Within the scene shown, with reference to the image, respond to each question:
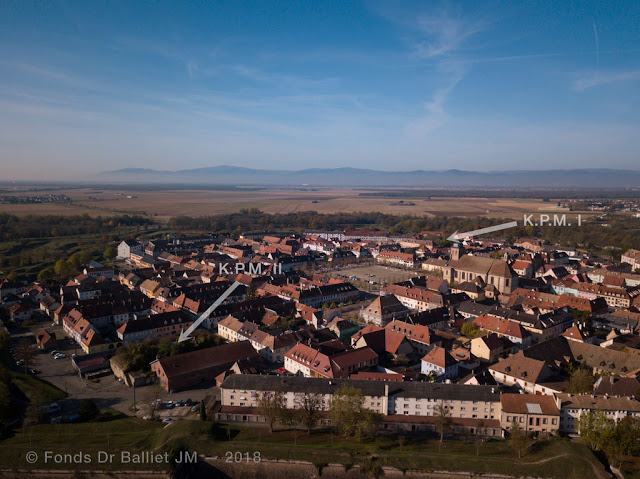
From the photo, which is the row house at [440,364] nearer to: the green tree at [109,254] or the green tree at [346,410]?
the green tree at [346,410]

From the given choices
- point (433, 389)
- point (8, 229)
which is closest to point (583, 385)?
point (433, 389)

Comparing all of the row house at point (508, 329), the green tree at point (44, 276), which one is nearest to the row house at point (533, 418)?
the row house at point (508, 329)

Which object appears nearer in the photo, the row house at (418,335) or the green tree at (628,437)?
the green tree at (628,437)

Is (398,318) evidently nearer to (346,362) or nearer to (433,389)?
(346,362)

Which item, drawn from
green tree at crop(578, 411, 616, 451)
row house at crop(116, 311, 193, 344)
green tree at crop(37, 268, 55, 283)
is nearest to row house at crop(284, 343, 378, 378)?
row house at crop(116, 311, 193, 344)

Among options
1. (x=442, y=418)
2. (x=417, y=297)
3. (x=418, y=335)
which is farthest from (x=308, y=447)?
(x=417, y=297)
